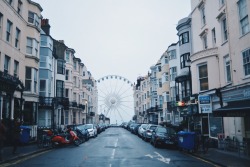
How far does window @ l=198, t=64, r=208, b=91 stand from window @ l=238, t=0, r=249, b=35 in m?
6.12

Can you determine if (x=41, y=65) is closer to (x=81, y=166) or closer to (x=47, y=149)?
(x=47, y=149)

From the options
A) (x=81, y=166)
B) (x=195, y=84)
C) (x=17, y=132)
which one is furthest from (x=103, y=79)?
(x=81, y=166)

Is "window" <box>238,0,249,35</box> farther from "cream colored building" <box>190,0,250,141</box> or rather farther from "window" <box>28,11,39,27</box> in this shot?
"window" <box>28,11,39,27</box>

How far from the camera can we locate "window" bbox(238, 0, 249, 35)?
17.5 meters

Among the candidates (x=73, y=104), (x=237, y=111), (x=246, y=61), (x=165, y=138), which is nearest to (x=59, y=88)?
(x=73, y=104)

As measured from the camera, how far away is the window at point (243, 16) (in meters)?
17.5

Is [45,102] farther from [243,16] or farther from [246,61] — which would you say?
[243,16]

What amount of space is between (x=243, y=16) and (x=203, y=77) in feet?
23.5

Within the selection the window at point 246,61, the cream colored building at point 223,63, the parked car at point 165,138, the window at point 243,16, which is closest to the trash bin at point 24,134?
the parked car at point 165,138

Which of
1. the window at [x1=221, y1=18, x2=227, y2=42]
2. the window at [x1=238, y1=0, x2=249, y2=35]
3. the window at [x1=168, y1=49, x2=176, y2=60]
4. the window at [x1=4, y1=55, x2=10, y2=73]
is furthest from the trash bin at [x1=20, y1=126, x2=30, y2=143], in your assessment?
the window at [x1=168, y1=49, x2=176, y2=60]

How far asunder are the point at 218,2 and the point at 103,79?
5263cm

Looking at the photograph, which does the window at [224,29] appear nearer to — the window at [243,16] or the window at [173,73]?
the window at [243,16]

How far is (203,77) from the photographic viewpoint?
2384 centimetres

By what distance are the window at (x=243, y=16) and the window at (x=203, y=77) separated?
6116 mm
